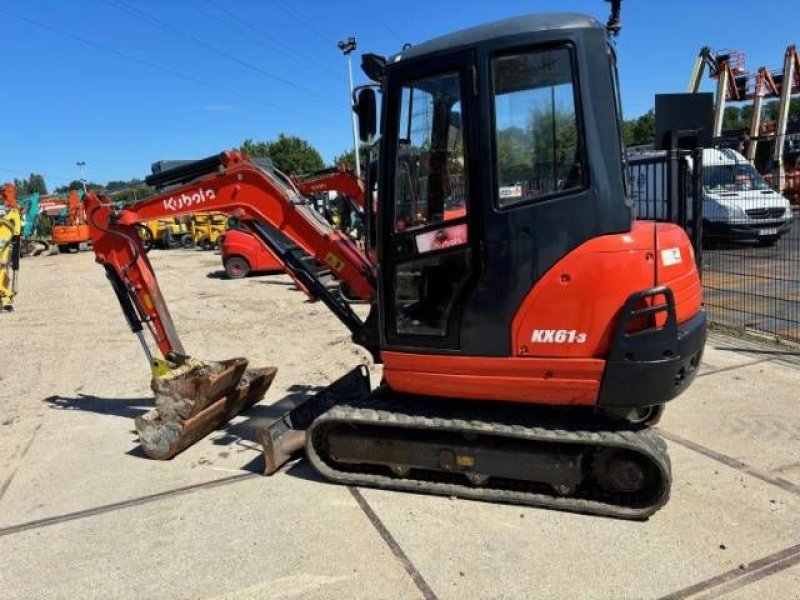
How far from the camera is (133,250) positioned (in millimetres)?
5086

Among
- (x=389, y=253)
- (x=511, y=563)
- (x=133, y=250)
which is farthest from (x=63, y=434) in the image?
(x=511, y=563)

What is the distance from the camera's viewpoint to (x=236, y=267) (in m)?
16.1

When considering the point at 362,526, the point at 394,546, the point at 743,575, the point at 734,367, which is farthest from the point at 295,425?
the point at 734,367

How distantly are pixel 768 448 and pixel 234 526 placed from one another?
142 inches

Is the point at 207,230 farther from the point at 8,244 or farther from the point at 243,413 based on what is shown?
the point at 243,413

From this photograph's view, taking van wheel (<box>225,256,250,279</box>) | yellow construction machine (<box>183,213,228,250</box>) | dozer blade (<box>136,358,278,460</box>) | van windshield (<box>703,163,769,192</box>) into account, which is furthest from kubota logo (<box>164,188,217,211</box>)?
yellow construction machine (<box>183,213,228,250</box>)

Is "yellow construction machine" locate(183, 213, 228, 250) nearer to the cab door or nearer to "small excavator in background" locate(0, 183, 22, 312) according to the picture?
"small excavator in background" locate(0, 183, 22, 312)

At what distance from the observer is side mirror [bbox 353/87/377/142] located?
12.2 ft

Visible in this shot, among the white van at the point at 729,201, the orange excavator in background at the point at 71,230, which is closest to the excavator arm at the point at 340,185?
the white van at the point at 729,201

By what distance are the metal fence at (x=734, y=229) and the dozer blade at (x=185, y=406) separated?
4.94 metres

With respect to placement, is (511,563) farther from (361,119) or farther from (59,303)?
(59,303)

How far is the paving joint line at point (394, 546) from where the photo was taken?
10.1 ft

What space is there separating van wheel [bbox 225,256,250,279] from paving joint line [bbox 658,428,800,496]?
12843 millimetres

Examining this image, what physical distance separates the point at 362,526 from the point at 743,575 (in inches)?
77.7
